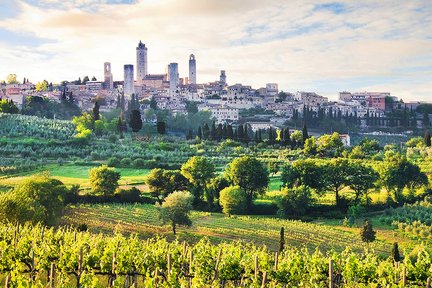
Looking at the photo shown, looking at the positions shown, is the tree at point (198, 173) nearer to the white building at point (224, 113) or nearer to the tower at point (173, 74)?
the white building at point (224, 113)

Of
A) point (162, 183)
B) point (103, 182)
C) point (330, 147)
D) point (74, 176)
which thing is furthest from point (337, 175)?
point (330, 147)

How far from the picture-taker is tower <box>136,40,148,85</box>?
173 metres

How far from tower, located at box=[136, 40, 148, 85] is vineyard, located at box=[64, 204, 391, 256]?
473 feet

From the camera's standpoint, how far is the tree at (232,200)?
33406 mm

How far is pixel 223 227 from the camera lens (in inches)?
1125

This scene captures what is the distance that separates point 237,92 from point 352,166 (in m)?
96.8

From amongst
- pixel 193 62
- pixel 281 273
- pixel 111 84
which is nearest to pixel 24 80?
pixel 111 84

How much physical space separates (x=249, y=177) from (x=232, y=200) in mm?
3843

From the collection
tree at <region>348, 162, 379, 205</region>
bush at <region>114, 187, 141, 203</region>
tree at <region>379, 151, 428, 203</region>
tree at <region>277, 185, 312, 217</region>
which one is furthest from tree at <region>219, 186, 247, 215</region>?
tree at <region>379, 151, 428, 203</region>

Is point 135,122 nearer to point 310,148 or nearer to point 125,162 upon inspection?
point 125,162

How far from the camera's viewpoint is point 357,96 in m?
149

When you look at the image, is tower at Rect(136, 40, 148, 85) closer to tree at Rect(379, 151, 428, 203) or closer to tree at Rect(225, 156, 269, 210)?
tree at Rect(225, 156, 269, 210)

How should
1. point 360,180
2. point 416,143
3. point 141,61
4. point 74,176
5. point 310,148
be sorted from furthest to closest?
point 141,61, point 416,143, point 310,148, point 74,176, point 360,180

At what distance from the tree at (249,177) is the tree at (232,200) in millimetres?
2464
